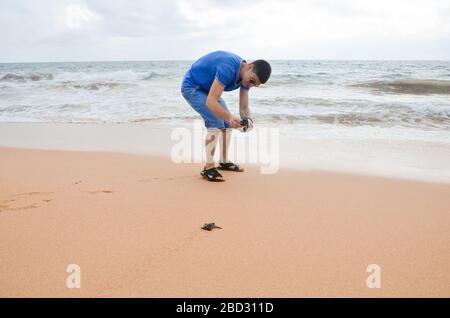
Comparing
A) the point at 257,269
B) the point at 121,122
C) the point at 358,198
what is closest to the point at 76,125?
the point at 121,122

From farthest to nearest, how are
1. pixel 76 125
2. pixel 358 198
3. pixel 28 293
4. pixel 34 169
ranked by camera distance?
1. pixel 76 125
2. pixel 34 169
3. pixel 358 198
4. pixel 28 293

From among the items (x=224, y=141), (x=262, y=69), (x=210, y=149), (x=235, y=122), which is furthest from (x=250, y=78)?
(x=224, y=141)

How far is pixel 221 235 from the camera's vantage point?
226 cm

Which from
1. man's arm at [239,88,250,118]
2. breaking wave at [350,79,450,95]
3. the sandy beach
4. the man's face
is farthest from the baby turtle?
breaking wave at [350,79,450,95]

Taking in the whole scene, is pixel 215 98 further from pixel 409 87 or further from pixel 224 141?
pixel 409 87

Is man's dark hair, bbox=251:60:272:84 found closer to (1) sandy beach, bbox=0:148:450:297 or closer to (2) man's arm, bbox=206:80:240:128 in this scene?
(2) man's arm, bbox=206:80:240:128

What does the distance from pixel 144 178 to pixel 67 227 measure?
1.27m

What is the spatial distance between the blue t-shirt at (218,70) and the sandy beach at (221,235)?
35.7 inches

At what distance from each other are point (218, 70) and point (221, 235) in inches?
60.6

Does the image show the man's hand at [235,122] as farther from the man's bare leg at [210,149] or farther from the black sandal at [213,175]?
the black sandal at [213,175]

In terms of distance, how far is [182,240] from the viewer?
2.17 metres

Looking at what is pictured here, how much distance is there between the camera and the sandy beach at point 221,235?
1.73m

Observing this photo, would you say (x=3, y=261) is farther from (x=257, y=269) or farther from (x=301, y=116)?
(x=301, y=116)

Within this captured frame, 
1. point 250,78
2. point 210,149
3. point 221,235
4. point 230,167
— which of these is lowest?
point 221,235
